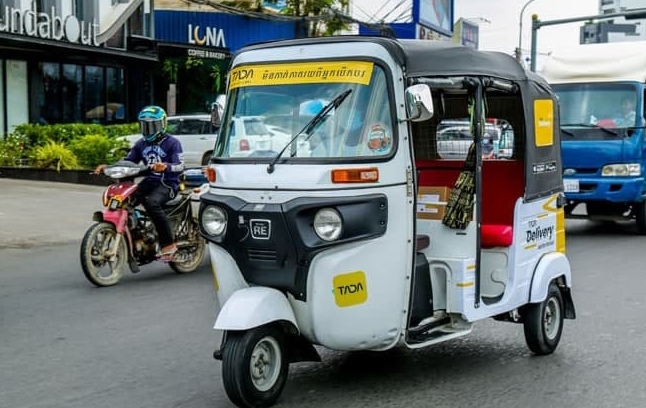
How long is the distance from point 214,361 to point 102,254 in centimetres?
337

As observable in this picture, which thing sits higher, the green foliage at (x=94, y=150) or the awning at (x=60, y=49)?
the awning at (x=60, y=49)

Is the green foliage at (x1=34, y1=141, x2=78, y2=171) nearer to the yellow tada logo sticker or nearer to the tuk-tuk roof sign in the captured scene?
the tuk-tuk roof sign

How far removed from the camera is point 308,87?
564 cm

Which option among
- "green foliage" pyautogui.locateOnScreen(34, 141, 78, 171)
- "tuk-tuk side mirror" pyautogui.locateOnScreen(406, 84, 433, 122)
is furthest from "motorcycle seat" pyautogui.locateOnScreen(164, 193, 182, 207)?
"green foliage" pyautogui.locateOnScreen(34, 141, 78, 171)

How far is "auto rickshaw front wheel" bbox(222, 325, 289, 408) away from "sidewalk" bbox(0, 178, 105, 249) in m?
8.15

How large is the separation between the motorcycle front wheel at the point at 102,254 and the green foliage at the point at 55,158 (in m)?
12.0

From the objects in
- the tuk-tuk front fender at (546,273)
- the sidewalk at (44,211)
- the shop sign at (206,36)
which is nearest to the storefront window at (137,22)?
the shop sign at (206,36)

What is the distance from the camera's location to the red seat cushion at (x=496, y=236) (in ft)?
21.0

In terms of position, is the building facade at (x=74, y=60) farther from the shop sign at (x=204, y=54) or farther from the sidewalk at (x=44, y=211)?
the sidewalk at (x=44, y=211)

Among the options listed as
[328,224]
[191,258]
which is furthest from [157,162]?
[328,224]

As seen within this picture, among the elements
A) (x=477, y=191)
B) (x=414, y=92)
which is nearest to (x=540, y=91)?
(x=477, y=191)

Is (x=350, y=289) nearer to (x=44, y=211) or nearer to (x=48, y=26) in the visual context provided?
(x=44, y=211)

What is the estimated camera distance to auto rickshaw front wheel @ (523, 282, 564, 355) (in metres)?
6.64

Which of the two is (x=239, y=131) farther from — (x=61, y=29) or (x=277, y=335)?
(x=61, y=29)
